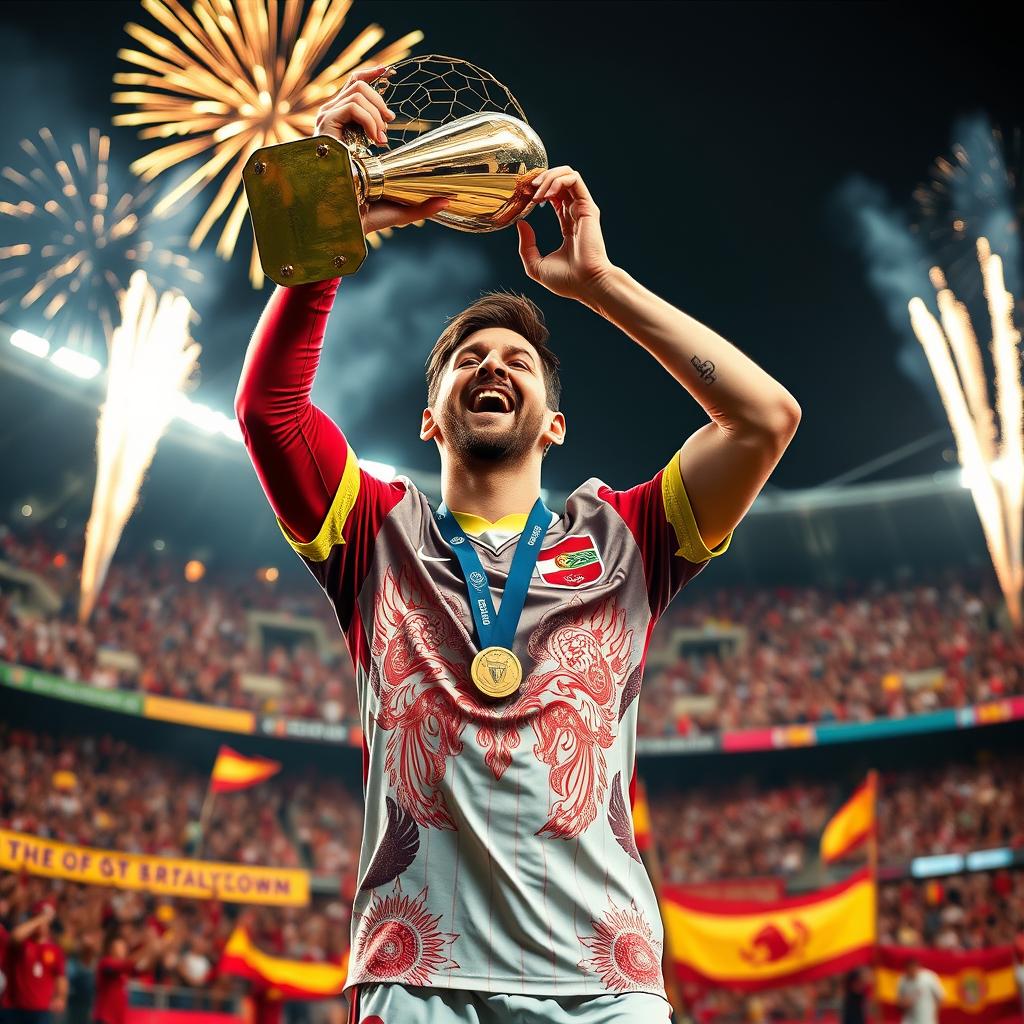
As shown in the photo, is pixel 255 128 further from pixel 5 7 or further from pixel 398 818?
pixel 398 818

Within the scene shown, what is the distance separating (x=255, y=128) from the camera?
44.5 feet

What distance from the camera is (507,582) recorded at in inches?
94.2

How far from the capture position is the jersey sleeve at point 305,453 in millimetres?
2229

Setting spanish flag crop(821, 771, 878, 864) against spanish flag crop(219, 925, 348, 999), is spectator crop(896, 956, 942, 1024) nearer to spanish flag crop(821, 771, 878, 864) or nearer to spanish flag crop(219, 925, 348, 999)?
spanish flag crop(821, 771, 878, 864)

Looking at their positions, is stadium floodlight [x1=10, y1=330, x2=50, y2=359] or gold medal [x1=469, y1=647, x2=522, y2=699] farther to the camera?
stadium floodlight [x1=10, y1=330, x2=50, y2=359]

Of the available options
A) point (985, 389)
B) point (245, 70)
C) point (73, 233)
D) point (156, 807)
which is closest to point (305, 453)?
point (245, 70)

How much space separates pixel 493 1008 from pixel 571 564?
0.92 meters

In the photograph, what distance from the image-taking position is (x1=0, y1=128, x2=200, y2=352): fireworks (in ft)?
60.7

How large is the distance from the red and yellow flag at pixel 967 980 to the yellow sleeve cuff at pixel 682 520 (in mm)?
11727

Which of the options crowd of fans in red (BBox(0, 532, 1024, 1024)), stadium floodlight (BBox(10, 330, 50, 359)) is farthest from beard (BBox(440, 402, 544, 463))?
stadium floodlight (BBox(10, 330, 50, 359))

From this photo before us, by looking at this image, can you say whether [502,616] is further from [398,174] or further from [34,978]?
A: [34,978]

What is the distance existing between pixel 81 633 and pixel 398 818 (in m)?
22.1

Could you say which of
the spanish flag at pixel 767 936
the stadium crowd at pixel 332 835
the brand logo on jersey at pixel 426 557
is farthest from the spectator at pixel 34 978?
the brand logo on jersey at pixel 426 557

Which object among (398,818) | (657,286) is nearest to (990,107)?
(657,286)
